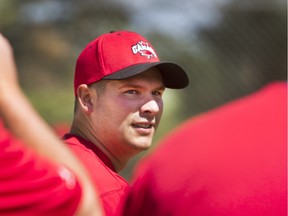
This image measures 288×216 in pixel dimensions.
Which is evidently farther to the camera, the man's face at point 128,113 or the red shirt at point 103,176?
the man's face at point 128,113

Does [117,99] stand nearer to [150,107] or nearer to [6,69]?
[150,107]

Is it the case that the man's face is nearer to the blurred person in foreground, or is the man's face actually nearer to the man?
the man

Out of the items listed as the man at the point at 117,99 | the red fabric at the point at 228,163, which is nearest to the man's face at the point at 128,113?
the man at the point at 117,99

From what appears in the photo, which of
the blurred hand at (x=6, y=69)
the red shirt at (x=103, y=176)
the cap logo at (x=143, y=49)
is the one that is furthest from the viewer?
the cap logo at (x=143, y=49)

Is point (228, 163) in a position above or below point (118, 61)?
above

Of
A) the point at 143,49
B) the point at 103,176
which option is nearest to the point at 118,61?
the point at 143,49

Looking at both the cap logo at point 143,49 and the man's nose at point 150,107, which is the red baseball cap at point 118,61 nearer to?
the cap logo at point 143,49

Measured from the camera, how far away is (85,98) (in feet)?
7.71

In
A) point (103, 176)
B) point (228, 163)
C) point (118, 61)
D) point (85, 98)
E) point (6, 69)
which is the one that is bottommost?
point (103, 176)

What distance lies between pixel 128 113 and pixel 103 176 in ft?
0.88

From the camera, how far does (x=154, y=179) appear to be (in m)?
1.39

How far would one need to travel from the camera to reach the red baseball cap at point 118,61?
2.24 metres

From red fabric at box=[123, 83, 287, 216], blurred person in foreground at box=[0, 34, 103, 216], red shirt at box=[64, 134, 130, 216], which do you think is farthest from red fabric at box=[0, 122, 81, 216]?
red shirt at box=[64, 134, 130, 216]

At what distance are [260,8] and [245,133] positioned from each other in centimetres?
611
